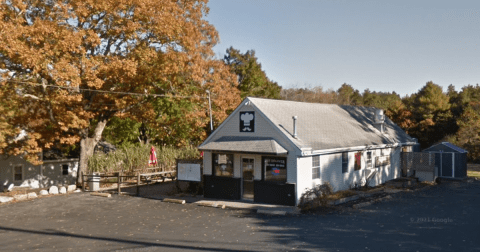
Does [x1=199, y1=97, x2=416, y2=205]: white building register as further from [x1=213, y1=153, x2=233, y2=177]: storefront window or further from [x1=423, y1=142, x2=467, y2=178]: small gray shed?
[x1=423, y1=142, x2=467, y2=178]: small gray shed

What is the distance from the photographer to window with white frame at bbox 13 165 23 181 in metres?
32.9

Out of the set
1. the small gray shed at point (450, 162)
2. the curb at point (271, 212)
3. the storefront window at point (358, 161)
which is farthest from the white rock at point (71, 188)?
the small gray shed at point (450, 162)

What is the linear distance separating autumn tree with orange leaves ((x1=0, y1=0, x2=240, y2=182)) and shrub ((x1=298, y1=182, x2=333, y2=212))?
12494 mm

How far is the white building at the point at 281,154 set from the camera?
63.4ft

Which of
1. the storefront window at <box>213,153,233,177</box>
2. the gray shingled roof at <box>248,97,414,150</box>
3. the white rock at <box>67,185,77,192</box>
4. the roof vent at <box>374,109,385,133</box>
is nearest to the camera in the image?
the gray shingled roof at <box>248,97,414,150</box>

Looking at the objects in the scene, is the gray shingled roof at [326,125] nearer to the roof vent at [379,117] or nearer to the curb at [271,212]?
the roof vent at [379,117]

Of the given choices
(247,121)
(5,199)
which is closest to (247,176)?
(247,121)

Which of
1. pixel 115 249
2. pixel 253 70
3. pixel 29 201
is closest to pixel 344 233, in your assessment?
pixel 115 249

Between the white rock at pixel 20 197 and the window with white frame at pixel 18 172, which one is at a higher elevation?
the window with white frame at pixel 18 172

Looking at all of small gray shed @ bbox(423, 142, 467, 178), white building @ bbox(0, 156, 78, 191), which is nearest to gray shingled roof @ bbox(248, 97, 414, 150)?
small gray shed @ bbox(423, 142, 467, 178)

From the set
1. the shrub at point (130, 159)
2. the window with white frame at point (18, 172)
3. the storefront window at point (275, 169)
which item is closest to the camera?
the storefront window at point (275, 169)

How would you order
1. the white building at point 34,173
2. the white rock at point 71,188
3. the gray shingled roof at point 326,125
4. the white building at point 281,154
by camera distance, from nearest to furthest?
the white building at point 281,154, the gray shingled roof at point 326,125, the white rock at point 71,188, the white building at point 34,173

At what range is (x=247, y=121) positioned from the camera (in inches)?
832

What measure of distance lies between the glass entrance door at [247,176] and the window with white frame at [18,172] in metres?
22.1
